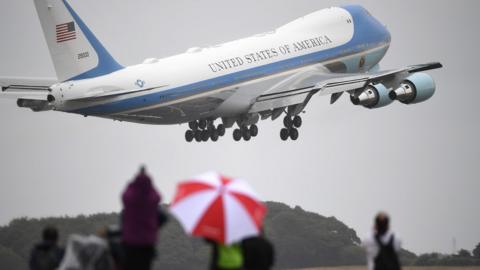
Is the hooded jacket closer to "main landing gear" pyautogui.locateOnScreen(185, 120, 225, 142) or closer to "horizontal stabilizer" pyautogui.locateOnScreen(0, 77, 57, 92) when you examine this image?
"horizontal stabilizer" pyautogui.locateOnScreen(0, 77, 57, 92)

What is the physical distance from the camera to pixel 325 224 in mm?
58344

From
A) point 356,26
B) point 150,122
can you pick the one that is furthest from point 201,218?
point 356,26

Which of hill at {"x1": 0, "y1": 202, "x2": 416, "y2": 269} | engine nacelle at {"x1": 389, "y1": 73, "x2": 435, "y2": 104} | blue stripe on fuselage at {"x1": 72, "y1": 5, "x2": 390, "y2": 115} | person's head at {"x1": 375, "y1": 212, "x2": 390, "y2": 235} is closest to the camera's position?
person's head at {"x1": 375, "y1": 212, "x2": 390, "y2": 235}

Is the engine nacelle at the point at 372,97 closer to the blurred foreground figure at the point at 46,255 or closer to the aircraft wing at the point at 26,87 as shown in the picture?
the aircraft wing at the point at 26,87

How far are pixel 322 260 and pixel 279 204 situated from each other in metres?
6.18

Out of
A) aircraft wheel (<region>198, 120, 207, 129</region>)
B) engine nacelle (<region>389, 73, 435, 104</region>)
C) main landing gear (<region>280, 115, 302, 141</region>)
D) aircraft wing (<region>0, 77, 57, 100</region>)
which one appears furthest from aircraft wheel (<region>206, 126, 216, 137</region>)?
engine nacelle (<region>389, 73, 435, 104</region>)

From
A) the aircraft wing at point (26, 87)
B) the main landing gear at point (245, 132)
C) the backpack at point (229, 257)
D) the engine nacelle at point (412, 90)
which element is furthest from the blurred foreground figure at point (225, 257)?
the main landing gear at point (245, 132)

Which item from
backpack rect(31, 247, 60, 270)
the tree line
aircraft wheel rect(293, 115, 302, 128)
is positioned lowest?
backpack rect(31, 247, 60, 270)

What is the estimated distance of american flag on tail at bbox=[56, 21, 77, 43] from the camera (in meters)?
58.8

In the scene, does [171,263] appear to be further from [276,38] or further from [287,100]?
[276,38]

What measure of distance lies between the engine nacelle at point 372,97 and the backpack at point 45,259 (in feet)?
133

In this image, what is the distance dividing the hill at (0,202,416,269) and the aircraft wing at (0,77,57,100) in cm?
943

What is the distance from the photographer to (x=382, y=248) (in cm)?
2773

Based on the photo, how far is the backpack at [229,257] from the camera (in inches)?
1006
